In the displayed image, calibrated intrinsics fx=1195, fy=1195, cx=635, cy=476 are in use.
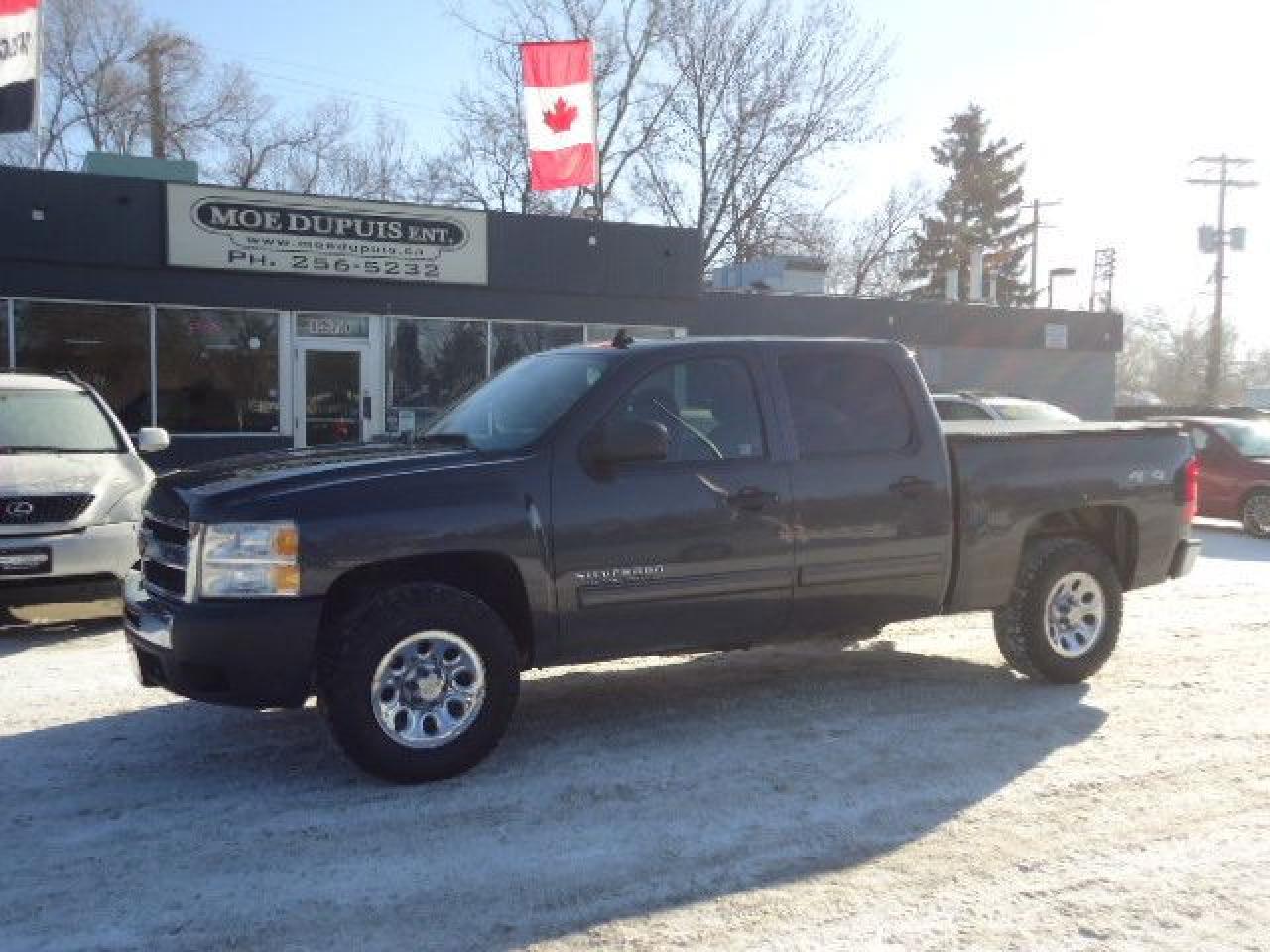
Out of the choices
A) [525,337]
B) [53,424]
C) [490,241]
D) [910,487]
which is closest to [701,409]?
[910,487]

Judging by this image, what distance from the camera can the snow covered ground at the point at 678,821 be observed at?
3561mm

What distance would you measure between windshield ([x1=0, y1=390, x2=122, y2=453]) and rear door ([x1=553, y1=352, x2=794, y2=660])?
207 inches

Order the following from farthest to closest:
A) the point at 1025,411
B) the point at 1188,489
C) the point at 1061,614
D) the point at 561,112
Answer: the point at 561,112 < the point at 1025,411 < the point at 1188,489 < the point at 1061,614

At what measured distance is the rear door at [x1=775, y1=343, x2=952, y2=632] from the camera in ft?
18.2

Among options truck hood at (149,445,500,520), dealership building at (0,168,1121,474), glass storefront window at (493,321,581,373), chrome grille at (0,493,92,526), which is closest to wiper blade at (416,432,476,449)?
truck hood at (149,445,500,520)

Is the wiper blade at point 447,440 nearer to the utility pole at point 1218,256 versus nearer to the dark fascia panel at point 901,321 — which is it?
the dark fascia panel at point 901,321

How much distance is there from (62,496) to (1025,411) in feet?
36.6

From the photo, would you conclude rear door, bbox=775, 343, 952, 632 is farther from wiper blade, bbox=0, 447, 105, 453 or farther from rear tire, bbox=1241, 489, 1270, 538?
rear tire, bbox=1241, 489, 1270, 538

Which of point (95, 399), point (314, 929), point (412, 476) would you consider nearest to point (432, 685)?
point (412, 476)

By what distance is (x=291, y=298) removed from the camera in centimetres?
1816

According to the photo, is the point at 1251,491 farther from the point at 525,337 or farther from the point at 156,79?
the point at 156,79

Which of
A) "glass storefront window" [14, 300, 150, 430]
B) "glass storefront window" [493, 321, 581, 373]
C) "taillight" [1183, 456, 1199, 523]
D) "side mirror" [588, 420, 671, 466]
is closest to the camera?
"side mirror" [588, 420, 671, 466]

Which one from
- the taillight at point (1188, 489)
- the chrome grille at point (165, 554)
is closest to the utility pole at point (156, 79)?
the chrome grille at point (165, 554)

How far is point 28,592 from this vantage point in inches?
291
